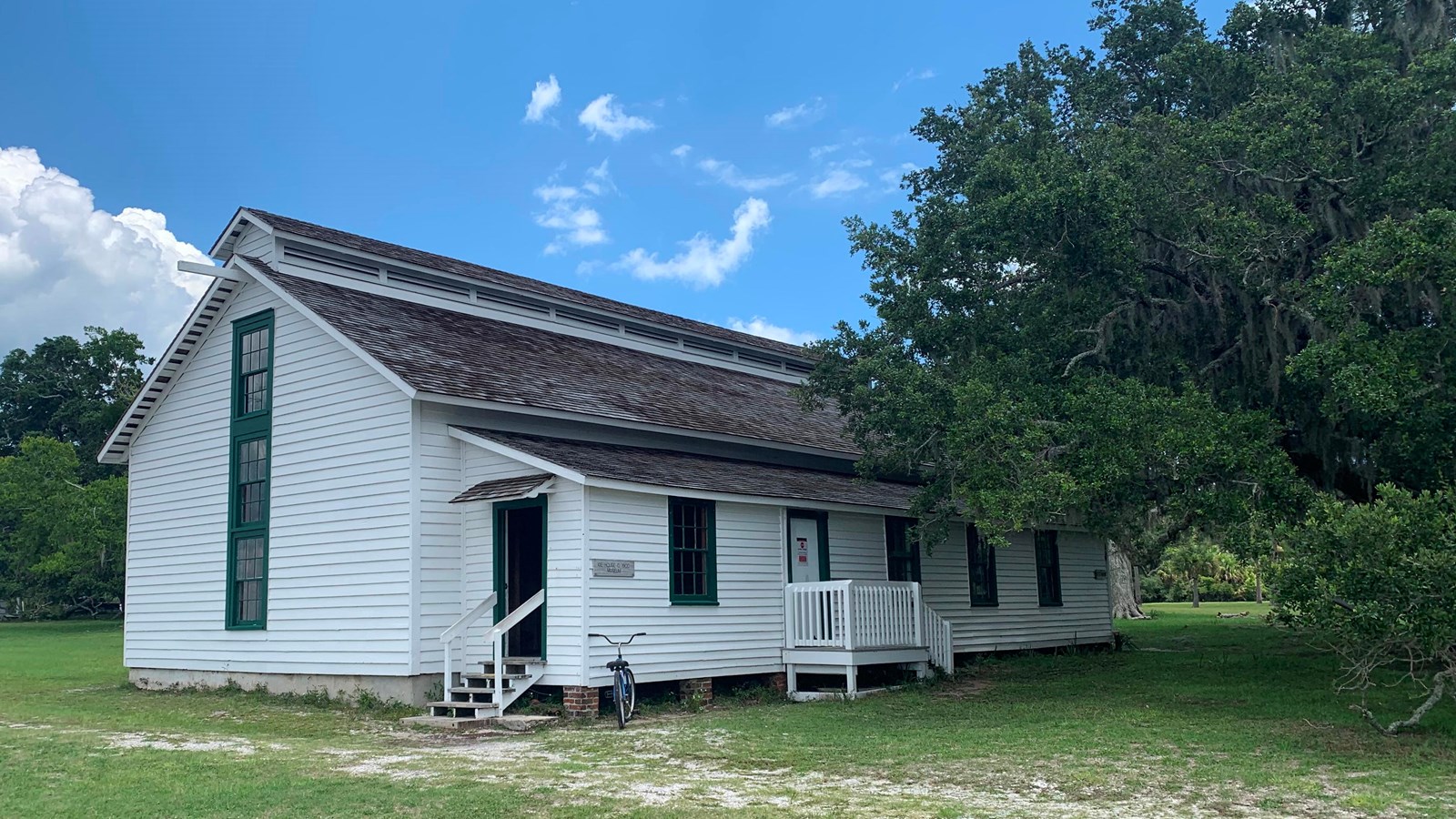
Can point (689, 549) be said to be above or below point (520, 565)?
above

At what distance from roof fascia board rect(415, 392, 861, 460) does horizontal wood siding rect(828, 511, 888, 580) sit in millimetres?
2221

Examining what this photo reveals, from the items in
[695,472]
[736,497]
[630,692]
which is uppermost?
[695,472]

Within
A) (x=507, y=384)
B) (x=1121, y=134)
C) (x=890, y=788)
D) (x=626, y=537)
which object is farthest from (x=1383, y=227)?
(x=507, y=384)

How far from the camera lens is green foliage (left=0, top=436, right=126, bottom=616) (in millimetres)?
45438

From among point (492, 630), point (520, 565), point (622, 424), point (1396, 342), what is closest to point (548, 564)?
point (492, 630)

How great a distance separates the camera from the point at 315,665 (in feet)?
56.7

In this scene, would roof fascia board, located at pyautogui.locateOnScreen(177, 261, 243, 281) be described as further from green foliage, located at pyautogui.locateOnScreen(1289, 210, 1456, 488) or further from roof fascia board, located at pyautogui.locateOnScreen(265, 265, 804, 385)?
green foliage, located at pyautogui.locateOnScreen(1289, 210, 1456, 488)

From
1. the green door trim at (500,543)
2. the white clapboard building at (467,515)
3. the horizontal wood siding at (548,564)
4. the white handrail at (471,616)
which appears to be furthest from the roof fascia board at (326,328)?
the white handrail at (471,616)

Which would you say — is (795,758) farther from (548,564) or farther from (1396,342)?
(1396,342)

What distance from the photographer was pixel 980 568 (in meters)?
22.7

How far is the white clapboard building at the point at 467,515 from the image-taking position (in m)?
16.0

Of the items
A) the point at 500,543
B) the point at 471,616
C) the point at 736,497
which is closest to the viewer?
the point at 471,616

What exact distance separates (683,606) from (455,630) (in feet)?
10.0

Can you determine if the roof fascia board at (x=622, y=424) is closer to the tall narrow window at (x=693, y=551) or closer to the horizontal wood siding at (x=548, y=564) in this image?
the horizontal wood siding at (x=548, y=564)
